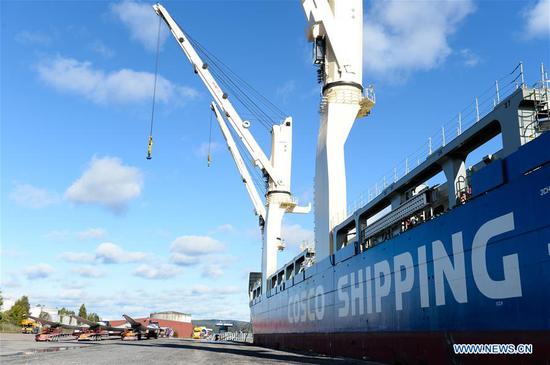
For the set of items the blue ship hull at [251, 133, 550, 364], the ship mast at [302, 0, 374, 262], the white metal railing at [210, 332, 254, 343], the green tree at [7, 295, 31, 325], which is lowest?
the white metal railing at [210, 332, 254, 343]

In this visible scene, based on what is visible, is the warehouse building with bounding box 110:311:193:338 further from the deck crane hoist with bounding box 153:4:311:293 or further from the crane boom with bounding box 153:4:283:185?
the crane boom with bounding box 153:4:283:185

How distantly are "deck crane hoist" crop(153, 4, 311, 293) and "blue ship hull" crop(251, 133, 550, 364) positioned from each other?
23.5 metres

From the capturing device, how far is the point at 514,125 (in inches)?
543

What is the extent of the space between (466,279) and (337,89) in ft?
56.9

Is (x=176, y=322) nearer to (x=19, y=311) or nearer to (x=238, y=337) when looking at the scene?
(x=19, y=311)

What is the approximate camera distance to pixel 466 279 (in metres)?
14.2

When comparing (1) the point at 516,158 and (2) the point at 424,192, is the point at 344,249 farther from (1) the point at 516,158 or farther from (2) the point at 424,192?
(1) the point at 516,158

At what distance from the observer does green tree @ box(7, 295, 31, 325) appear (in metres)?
100

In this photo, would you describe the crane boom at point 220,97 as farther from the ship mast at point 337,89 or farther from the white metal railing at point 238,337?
the white metal railing at point 238,337

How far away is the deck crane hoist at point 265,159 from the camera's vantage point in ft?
140

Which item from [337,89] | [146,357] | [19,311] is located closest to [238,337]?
[19,311]

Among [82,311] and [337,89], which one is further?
[82,311]

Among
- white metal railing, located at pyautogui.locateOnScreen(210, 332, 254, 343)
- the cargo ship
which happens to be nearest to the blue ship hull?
the cargo ship

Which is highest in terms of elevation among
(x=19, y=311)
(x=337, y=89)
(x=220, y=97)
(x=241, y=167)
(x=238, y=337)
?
(x=220, y=97)
